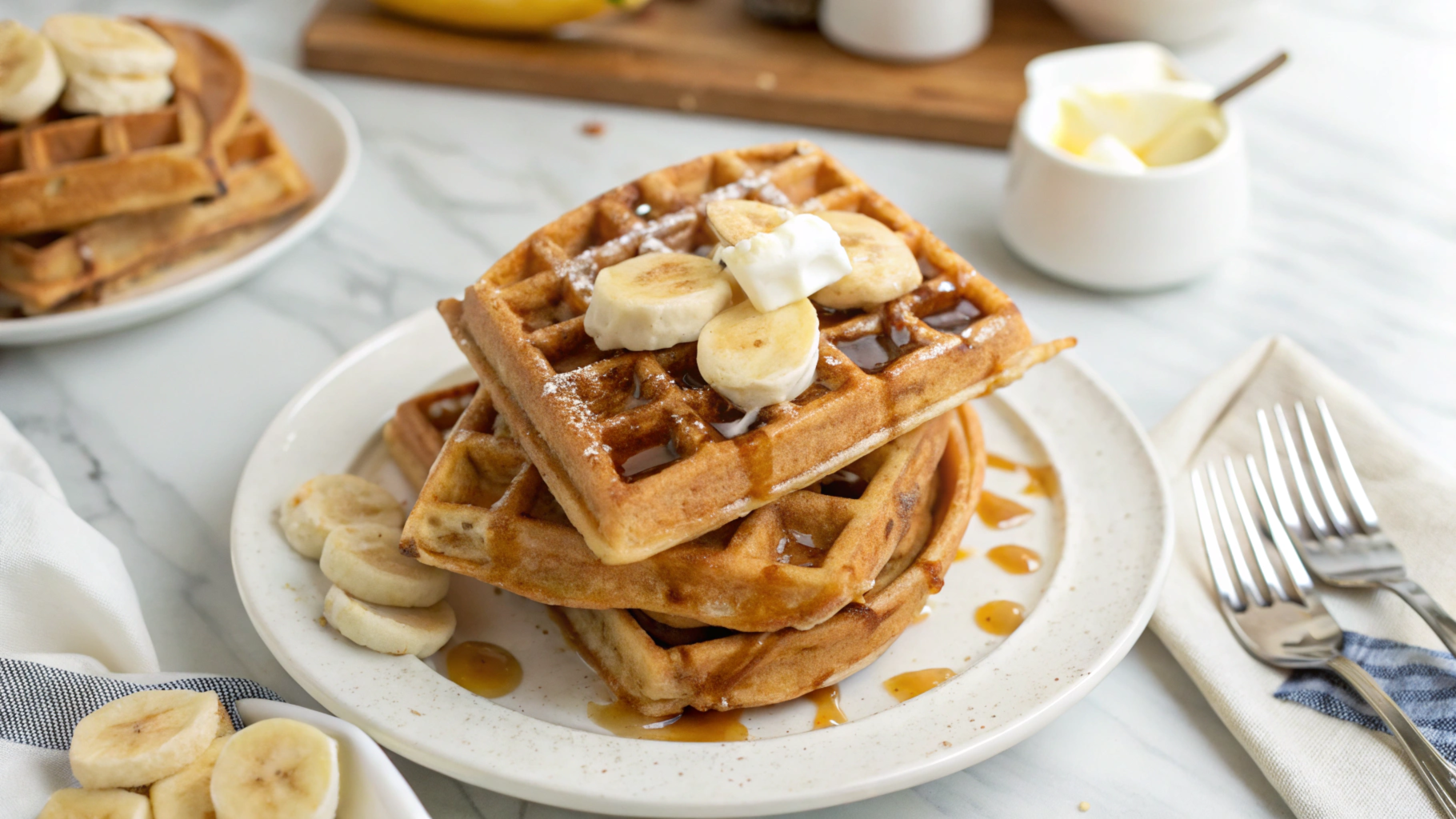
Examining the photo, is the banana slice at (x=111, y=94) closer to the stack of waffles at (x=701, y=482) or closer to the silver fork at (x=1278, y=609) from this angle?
the stack of waffles at (x=701, y=482)

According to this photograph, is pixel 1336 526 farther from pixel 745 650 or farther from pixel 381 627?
pixel 381 627

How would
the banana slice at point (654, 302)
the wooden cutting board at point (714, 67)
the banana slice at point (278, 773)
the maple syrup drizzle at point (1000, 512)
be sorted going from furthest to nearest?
the wooden cutting board at point (714, 67), the maple syrup drizzle at point (1000, 512), the banana slice at point (654, 302), the banana slice at point (278, 773)

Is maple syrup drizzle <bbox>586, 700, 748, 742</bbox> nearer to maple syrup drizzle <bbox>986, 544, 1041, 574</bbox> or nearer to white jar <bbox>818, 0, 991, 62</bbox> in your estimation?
maple syrup drizzle <bbox>986, 544, 1041, 574</bbox>

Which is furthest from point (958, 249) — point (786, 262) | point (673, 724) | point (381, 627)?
point (381, 627)

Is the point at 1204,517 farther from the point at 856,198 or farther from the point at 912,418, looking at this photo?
the point at 856,198

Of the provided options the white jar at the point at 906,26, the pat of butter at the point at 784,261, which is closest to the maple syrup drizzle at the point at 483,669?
the pat of butter at the point at 784,261

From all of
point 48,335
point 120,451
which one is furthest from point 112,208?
point 120,451
